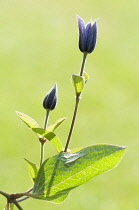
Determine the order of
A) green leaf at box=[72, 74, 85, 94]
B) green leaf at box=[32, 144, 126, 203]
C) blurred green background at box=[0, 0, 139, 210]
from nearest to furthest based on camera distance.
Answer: green leaf at box=[32, 144, 126, 203], green leaf at box=[72, 74, 85, 94], blurred green background at box=[0, 0, 139, 210]

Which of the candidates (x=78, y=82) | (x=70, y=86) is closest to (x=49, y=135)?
(x=78, y=82)

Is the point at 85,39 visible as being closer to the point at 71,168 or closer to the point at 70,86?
the point at 71,168

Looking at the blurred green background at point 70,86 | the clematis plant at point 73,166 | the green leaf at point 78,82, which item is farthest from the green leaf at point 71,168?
the blurred green background at point 70,86

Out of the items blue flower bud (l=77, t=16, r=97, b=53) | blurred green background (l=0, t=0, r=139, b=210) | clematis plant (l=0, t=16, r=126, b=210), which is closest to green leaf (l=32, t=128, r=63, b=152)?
clematis plant (l=0, t=16, r=126, b=210)

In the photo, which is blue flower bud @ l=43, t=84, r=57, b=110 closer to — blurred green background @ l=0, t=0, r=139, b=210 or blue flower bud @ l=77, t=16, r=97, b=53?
blue flower bud @ l=77, t=16, r=97, b=53

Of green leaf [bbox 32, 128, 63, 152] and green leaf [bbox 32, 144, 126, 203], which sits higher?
green leaf [bbox 32, 128, 63, 152]
